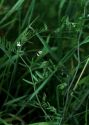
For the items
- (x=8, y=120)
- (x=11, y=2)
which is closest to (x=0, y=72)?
(x=8, y=120)

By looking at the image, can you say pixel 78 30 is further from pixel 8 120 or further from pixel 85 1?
pixel 8 120

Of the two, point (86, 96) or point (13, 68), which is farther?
point (13, 68)

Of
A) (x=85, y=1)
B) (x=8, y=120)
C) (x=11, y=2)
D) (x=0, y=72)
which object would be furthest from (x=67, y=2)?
(x=8, y=120)

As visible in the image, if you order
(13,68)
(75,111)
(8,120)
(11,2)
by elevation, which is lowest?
(75,111)

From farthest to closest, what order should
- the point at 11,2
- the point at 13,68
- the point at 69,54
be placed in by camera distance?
the point at 11,2 → the point at 13,68 → the point at 69,54

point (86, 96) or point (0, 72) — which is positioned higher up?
point (0, 72)

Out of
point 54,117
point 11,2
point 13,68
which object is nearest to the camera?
point 54,117

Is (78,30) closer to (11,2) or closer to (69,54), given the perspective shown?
(69,54)
